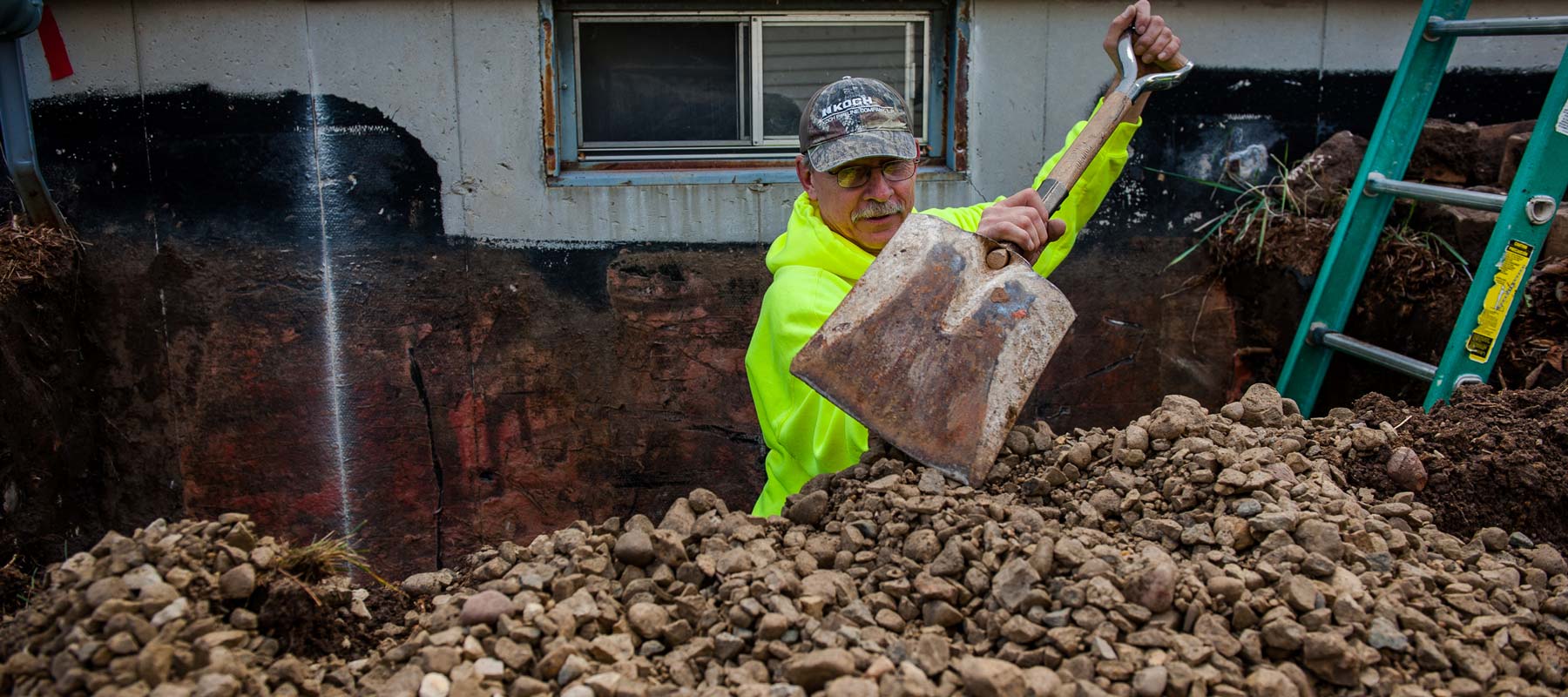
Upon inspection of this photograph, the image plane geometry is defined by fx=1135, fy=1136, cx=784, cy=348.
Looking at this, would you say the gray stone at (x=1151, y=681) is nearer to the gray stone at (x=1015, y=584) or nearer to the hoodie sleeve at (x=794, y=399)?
the gray stone at (x=1015, y=584)

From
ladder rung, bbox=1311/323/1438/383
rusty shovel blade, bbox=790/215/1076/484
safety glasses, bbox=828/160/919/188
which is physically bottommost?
ladder rung, bbox=1311/323/1438/383

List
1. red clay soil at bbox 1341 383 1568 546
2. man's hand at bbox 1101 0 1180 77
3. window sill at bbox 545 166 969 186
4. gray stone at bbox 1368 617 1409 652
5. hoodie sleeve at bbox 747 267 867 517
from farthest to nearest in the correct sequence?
1. window sill at bbox 545 166 969 186
2. man's hand at bbox 1101 0 1180 77
3. hoodie sleeve at bbox 747 267 867 517
4. red clay soil at bbox 1341 383 1568 546
5. gray stone at bbox 1368 617 1409 652

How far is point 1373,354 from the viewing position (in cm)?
337

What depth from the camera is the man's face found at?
9.04 feet

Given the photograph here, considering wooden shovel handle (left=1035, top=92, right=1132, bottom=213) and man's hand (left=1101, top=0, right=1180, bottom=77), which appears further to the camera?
man's hand (left=1101, top=0, right=1180, bottom=77)

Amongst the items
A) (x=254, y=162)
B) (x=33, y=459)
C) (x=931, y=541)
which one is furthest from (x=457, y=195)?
(x=931, y=541)

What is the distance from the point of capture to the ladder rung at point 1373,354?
321cm

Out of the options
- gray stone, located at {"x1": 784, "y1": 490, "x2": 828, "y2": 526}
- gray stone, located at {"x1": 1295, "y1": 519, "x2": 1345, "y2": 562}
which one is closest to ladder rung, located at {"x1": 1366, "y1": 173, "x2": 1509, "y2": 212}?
gray stone, located at {"x1": 1295, "y1": 519, "x2": 1345, "y2": 562}

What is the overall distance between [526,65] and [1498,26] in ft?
9.36

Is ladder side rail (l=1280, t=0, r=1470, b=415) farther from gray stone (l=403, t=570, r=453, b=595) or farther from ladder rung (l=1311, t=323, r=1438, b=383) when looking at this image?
gray stone (l=403, t=570, r=453, b=595)

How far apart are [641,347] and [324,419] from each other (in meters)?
1.08

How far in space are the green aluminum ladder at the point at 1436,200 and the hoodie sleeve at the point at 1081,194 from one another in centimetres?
100

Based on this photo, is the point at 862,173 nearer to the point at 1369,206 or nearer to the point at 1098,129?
the point at 1098,129

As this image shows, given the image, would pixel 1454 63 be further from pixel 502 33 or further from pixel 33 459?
pixel 33 459
